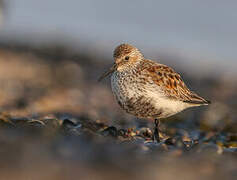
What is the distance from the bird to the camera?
669cm

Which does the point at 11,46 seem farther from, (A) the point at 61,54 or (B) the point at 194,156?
(B) the point at 194,156

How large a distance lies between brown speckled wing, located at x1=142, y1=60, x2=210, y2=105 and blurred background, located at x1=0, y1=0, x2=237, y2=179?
814mm

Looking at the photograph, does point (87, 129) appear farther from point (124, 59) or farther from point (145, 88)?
point (124, 59)

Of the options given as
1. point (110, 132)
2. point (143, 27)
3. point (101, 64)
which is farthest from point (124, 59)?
point (143, 27)

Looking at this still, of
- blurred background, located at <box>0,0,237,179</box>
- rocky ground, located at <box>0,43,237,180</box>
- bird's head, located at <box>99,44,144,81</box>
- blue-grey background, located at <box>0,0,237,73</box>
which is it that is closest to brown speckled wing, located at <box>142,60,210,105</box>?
bird's head, located at <box>99,44,144,81</box>

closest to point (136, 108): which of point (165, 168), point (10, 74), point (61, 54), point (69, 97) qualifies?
point (165, 168)

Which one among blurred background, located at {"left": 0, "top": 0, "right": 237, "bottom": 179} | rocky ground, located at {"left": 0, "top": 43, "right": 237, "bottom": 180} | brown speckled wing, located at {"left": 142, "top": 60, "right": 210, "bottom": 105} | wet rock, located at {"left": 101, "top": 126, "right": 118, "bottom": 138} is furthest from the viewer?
brown speckled wing, located at {"left": 142, "top": 60, "right": 210, "bottom": 105}

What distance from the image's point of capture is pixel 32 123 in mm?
6480

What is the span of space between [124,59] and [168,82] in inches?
26.9

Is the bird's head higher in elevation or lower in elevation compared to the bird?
higher

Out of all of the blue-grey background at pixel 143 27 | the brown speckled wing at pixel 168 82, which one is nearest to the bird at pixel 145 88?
the brown speckled wing at pixel 168 82

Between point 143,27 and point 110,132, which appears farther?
point 143,27

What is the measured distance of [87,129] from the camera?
684cm

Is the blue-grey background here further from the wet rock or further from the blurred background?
the wet rock
